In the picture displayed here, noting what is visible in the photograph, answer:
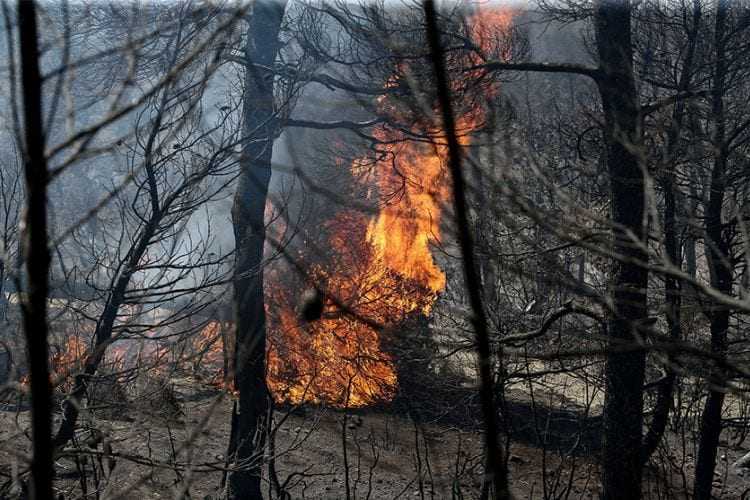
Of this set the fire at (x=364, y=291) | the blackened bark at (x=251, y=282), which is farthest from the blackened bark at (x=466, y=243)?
the fire at (x=364, y=291)

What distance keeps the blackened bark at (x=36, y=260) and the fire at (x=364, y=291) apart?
12.0 m

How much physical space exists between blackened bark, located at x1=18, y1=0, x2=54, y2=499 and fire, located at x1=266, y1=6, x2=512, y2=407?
12.0 m

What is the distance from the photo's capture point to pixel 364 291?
14.4 m

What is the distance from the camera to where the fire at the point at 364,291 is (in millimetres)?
13836

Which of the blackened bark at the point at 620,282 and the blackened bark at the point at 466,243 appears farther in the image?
the blackened bark at the point at 620,282

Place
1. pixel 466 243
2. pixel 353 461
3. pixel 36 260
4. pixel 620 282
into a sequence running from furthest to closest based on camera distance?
pixel 353 461 < pixel 620 282 < pixel 36 260 < pixel 466 243

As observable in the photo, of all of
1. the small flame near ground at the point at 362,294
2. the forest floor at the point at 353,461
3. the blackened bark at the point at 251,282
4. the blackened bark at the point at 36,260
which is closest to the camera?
the blackened bark at the point at 36,260

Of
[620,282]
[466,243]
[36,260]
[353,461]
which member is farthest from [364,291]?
[466,243]

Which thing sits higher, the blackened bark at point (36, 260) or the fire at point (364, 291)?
the fire at point (364, 291)

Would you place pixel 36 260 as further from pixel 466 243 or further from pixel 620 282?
pixel 620 282

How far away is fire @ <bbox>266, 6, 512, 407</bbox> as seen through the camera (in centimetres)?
1384

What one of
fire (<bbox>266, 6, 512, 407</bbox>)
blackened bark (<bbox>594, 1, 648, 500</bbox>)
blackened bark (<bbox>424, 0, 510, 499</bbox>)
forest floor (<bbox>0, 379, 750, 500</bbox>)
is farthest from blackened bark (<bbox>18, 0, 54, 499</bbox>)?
fire (<bbox>266, 6, 512, 407</bbox>)

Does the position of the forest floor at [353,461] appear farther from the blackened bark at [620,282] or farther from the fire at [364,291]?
the blackened bark at [620,282]

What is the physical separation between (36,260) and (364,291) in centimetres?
1361
